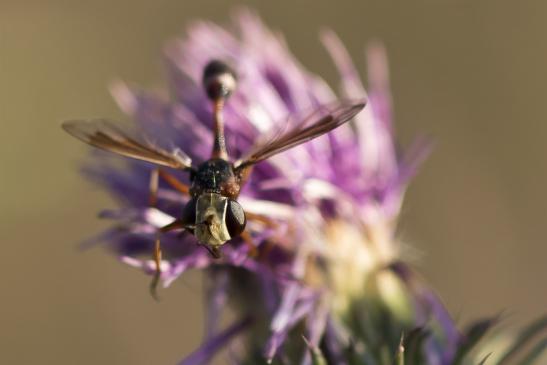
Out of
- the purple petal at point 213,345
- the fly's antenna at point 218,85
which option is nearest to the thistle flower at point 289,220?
the purple petal at point 213,345

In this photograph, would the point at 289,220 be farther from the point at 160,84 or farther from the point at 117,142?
the point at 160,84

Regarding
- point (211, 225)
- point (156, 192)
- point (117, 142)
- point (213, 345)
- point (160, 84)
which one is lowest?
point (160, 84)

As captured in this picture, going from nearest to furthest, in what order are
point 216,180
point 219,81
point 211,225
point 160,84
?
point 211,225 < point 216,180 < point 219,81 < point 160,84

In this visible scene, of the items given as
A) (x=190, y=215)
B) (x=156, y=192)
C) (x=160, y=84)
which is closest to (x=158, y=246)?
(x=190, y=215)

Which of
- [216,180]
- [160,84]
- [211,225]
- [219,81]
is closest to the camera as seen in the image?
[211,225]

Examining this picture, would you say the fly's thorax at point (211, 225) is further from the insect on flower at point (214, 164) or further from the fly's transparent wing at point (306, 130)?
the fly's transparent wing at point (306, 130)

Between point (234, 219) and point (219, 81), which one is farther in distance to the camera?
point (219, 81)
